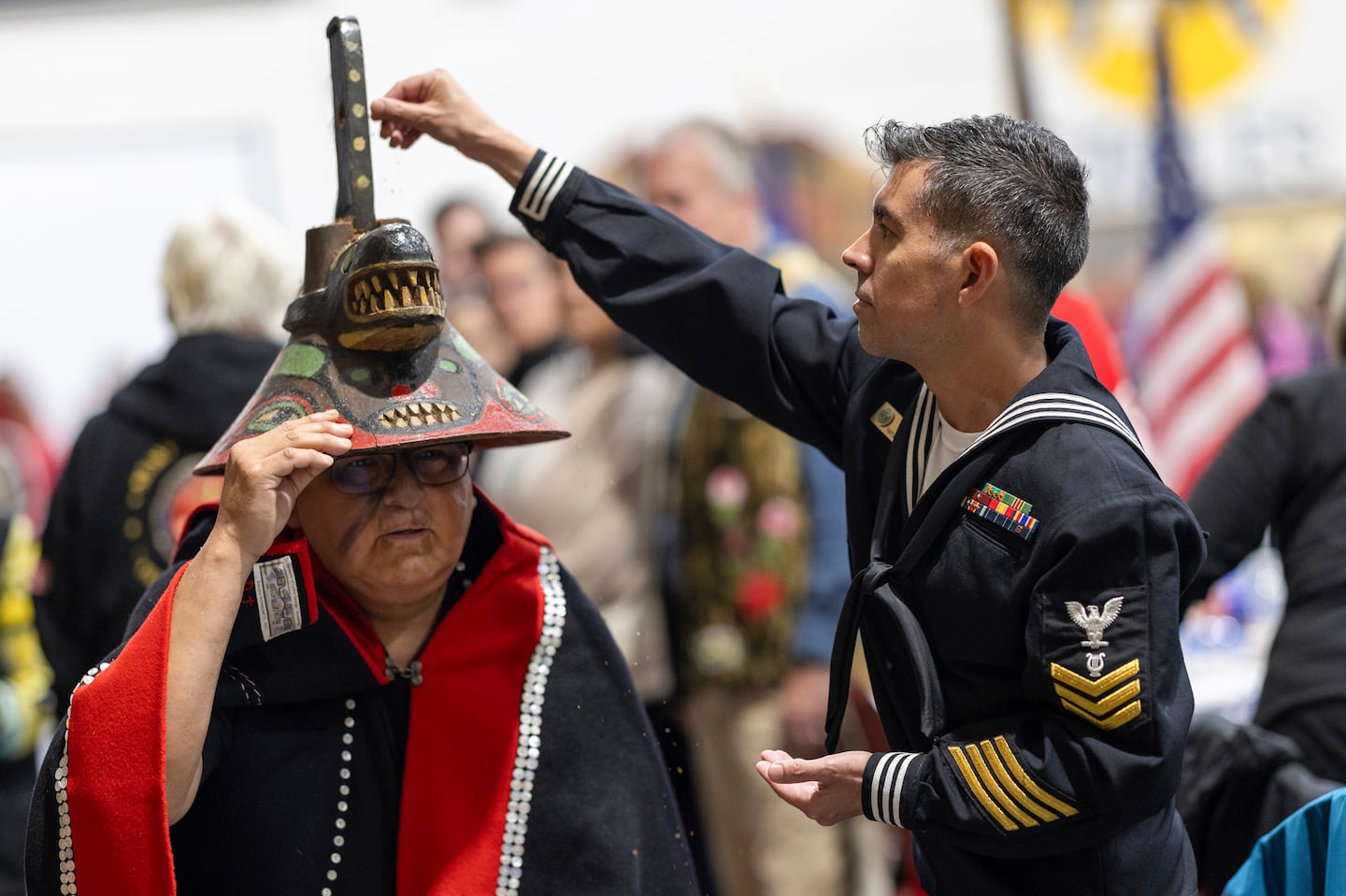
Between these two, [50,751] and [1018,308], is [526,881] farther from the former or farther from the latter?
[1018,308]

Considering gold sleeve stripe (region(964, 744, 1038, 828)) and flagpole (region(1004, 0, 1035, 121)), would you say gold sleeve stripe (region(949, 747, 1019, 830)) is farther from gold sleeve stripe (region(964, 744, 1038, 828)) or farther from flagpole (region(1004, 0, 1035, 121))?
flagpole (region(1004, 0, 1035, 121))

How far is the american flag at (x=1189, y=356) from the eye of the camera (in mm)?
6816

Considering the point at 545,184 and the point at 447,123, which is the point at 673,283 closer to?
the point at 545,184

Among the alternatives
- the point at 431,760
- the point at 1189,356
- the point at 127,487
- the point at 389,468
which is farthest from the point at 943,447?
the point at 1189,356

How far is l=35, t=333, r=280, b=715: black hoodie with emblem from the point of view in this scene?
3605 mm

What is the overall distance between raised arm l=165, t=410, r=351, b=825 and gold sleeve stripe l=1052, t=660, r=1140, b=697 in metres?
1.03

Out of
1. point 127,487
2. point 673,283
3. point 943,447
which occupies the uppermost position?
point 673,283

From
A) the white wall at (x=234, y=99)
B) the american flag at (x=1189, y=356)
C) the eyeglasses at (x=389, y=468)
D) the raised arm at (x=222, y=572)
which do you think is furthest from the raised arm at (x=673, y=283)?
the white wall at (x=234, y=99)

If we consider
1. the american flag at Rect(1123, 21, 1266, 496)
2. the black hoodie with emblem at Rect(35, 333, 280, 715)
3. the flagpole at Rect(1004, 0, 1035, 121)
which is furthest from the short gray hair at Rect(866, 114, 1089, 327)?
the flagpole at Rect(1004, 0, 1035, 121)

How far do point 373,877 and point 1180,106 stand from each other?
7011 millimetres

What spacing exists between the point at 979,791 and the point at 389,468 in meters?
0.99

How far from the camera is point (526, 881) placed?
2.38 m

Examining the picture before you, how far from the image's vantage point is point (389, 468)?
7.57ft

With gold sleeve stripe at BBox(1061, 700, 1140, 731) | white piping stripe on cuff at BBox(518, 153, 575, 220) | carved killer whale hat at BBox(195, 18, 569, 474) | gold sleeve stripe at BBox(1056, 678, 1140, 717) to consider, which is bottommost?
gold sleeve stripe at BBox(1061, 700, 1140, 731)
